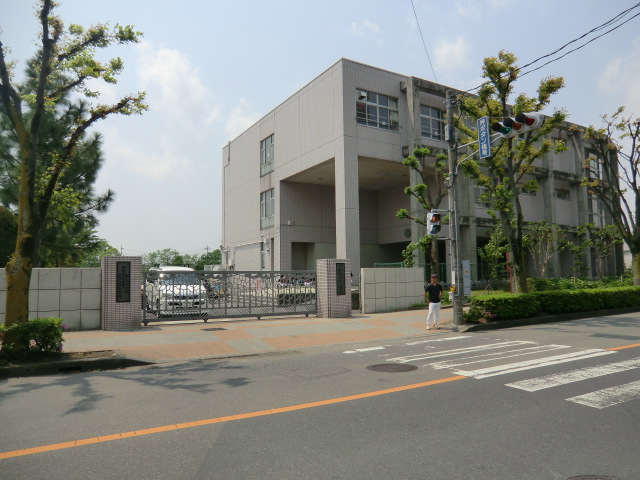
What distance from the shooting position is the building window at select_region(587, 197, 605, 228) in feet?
131

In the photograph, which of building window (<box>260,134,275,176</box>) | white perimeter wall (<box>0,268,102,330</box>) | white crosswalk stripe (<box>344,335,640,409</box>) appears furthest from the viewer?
building window (<box>260,134,275,176</box>)

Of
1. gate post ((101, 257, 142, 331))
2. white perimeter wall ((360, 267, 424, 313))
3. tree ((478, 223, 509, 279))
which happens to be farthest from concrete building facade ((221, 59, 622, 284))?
gate post ((101, 257, 142, 331))

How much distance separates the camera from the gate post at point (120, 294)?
1261cm

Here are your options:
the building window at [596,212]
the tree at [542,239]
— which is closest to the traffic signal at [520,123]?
the tree at [542,239]

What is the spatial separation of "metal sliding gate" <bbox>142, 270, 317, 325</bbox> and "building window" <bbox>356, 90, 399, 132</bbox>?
12.8 m

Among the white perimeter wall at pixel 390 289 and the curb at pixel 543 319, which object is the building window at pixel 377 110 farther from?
the curb at pixel 543 319

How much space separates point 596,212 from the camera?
134 ft

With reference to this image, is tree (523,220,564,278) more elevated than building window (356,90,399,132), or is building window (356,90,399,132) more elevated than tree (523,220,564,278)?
building window (356,90,399,132)

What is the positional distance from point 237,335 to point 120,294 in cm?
359

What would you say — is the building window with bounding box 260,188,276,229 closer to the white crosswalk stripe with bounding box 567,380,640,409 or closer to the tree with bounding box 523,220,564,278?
the tree with bounding box 523,220,564,278

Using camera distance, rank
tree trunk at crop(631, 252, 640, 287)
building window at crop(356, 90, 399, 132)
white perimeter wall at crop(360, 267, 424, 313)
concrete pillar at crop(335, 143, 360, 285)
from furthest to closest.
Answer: building window at crop(356, 90, 399, 132)
concrete pillar at crop(335, 143, 360, 285)
tree trunk at crop(631, 252, 640, 287)
white perimeter wall at crop(360, 267, 424, 313)

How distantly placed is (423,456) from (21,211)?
8332 mm

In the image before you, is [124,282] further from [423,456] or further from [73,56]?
[423,456]

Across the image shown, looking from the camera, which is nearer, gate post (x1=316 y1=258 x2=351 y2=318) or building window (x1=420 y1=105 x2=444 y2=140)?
gate post (x1=316 y1=258 x2=351 y2=318)
